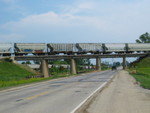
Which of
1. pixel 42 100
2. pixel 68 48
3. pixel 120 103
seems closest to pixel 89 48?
pixel 68 48

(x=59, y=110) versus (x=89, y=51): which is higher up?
(x=89, y=51)

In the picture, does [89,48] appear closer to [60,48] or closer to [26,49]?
[60,48]

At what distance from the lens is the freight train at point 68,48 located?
9306 centimetres

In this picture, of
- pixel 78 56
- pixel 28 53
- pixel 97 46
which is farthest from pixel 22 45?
pixel 97 46

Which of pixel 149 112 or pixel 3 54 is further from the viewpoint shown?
pixel 3 54

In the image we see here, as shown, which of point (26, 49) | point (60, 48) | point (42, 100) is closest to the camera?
point (42, 100)

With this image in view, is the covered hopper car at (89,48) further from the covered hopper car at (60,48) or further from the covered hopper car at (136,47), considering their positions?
the covered hopper car at (136,47)

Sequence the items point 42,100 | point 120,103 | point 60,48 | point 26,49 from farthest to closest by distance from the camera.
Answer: point 60,48 < point 26,49 < point 42,100 < point 120,103

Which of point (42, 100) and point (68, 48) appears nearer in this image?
point (42, 100)

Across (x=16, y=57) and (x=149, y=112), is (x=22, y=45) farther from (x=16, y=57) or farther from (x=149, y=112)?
(x=149, y=112)

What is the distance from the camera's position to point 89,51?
330ft

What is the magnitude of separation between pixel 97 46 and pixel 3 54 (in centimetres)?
3031

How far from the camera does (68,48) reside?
98.3m

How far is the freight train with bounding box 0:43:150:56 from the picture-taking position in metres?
93.1
